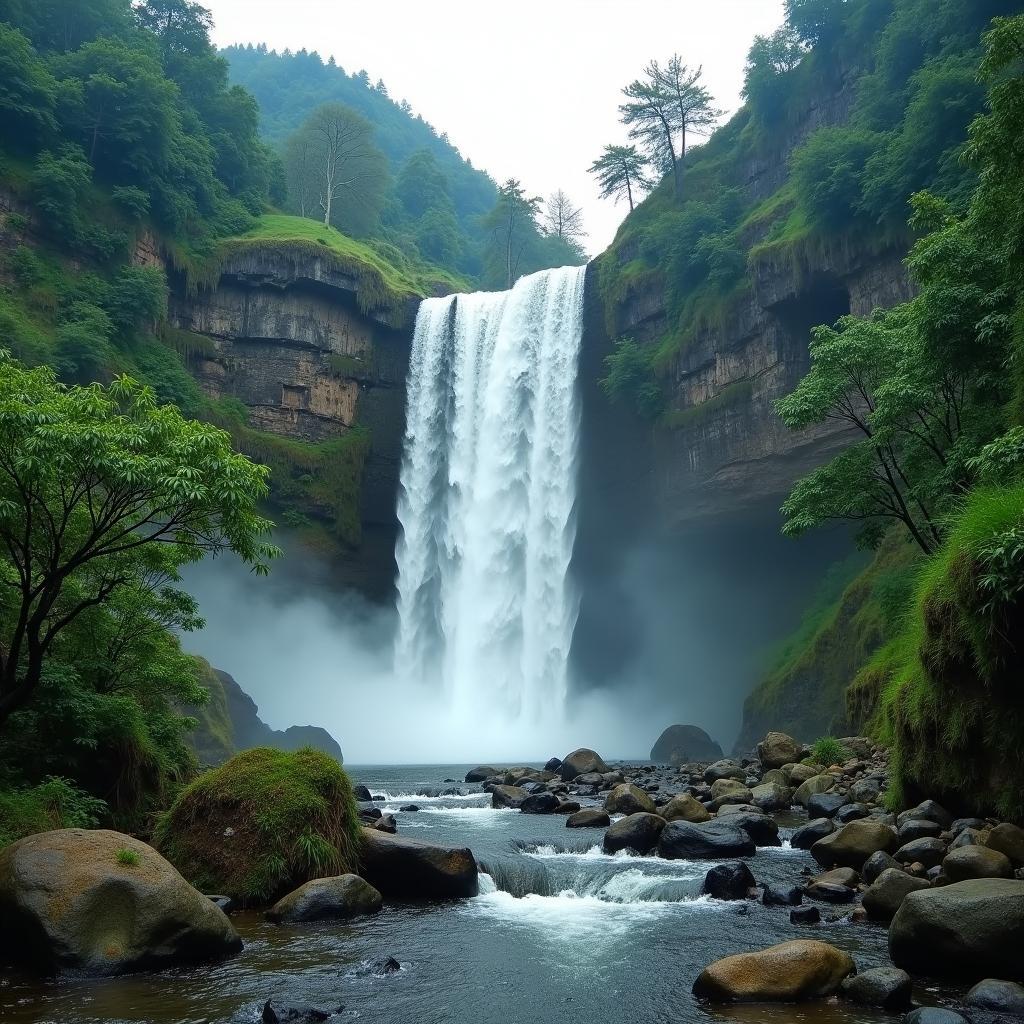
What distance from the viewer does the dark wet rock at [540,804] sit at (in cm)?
1541

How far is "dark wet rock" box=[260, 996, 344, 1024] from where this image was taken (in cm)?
522

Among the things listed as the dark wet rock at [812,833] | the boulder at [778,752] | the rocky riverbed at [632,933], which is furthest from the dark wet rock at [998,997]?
the boulder at [778,752]

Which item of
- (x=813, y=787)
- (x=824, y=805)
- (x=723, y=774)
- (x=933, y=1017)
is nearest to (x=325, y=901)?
(x=933, y=1017)

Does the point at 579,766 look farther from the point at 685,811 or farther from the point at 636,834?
the point at 636,834

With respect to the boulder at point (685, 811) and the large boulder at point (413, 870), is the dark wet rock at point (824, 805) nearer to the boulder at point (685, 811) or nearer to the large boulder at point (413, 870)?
the boulder at point (685, 811)

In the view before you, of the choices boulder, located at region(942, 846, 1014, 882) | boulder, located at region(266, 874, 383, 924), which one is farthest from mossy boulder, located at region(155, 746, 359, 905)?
boulder, located at region(942, 846, 1014, 882)

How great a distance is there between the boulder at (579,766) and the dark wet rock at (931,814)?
11.3m

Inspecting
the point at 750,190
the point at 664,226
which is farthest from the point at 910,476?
the point at 750,190

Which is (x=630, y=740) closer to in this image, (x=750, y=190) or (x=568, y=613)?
(x=568, y=613)

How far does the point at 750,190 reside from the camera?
39188 mm

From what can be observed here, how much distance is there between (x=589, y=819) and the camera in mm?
13422

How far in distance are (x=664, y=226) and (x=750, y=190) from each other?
17.2ft

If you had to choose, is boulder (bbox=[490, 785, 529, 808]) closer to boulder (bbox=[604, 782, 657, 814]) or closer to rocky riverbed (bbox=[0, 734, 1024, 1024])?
boulder (bbox=[604, 782, 657, 814])

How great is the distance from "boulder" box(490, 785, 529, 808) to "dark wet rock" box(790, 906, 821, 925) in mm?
9192
